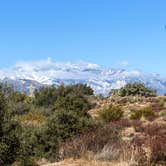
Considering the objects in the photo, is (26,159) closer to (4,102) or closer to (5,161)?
(5,161)

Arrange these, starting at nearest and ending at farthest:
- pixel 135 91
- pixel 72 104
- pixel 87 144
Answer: pixel 87 144
pixel 72 104
pixel 135 91

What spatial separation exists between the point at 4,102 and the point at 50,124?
170 inches

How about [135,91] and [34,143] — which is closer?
[34,143]

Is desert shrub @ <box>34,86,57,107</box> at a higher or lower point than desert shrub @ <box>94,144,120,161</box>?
higher

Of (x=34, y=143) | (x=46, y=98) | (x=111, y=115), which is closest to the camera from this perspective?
(x=34, y=143)

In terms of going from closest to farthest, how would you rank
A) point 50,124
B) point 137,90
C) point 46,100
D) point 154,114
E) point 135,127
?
point 50,124, point 135,127, point 154,114, point 46,100, point 137,90

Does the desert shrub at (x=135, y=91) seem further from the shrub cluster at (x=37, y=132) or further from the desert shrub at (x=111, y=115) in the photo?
the shrub cluster at (x=37, y=132)

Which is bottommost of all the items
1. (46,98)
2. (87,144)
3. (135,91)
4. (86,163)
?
(86,163)

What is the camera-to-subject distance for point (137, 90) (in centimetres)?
7106

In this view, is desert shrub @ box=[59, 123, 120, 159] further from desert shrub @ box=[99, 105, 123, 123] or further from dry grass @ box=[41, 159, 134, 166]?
desert shrub @ box=[99, 105, 123, 123]

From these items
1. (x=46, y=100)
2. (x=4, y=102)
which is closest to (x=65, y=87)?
(x=46, y=100)

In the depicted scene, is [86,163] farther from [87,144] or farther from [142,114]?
[142,114]

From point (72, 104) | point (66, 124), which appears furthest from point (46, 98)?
point (66, 124)

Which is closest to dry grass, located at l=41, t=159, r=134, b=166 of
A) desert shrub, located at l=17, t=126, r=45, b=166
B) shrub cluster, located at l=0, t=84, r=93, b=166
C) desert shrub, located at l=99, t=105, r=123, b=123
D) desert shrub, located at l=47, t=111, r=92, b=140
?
shrub cluster, located at l=0, t=84, r=93, b=166
